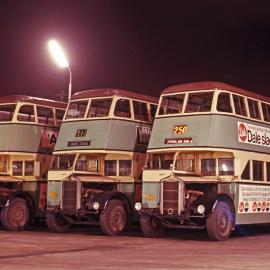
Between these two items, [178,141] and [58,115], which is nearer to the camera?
[178,141]

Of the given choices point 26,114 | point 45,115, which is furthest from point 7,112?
point 45,115

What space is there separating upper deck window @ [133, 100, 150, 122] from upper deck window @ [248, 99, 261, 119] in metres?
3.84

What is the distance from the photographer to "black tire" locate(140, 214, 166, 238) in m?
20.2

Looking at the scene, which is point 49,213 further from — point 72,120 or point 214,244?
point 214,244

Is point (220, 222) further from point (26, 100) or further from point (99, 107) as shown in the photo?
point (26, 100)

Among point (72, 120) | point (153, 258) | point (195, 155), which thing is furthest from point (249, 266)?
point (72, 120)

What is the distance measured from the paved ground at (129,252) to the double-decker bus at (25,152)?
2.00 meters

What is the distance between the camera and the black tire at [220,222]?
735 inches

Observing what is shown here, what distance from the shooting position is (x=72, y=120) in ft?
74.4

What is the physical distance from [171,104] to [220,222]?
4.12 m

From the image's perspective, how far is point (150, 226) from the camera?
20312 mm

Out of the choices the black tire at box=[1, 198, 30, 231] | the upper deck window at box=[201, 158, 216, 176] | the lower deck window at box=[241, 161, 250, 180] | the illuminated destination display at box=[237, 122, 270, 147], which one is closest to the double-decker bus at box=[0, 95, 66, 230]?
the black tire at box=[1, 198, 30, 231]

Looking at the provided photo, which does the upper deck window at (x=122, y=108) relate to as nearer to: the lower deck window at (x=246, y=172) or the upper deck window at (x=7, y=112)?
the lower deck window at (x=246, y=172)

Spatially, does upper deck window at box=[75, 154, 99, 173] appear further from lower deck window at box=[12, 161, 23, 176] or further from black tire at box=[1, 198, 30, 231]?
lower deck window at box=[12, 161, 23, 176]
